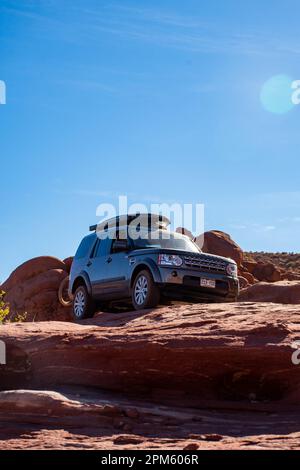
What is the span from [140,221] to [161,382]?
18.3 ft

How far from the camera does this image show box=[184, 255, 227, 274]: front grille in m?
12.1

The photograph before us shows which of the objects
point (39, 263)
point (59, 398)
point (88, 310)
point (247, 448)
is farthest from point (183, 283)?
point (39, 263)

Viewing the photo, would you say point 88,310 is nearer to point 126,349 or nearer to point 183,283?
point 183,283

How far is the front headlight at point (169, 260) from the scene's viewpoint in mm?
11922

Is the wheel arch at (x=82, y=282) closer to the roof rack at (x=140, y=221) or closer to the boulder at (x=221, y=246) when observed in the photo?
the roof rack at (x=140, y=221)

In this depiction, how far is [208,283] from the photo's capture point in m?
12.2

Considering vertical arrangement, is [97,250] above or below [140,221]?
below

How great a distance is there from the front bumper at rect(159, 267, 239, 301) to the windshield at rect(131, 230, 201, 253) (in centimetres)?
98

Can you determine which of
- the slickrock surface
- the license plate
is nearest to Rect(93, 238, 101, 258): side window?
the license plate

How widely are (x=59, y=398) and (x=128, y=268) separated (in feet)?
16.1

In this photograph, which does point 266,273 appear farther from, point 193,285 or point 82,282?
point 193,285

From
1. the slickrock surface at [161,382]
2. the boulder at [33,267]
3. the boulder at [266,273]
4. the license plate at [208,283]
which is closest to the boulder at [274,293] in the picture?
the license plate at [208,283]

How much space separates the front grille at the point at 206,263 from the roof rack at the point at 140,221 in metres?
2.27

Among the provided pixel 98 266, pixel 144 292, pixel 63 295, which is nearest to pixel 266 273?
pixel 63 295
